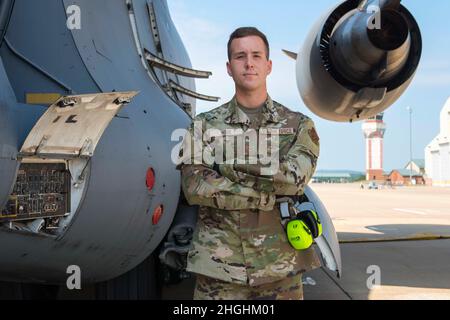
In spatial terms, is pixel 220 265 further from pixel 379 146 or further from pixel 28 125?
pixel 379 146

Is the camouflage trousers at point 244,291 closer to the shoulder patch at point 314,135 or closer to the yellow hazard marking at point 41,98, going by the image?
the shoulder patch at point 314,135

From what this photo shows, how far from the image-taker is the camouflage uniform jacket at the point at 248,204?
2.10 meters

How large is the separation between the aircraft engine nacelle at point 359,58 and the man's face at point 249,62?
3.02 metres

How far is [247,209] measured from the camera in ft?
7.29

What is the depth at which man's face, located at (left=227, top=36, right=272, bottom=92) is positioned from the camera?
2.16 m

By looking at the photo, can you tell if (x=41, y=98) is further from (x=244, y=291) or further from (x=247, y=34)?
(x=244, y=291)

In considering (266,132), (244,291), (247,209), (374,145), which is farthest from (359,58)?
(374,145)

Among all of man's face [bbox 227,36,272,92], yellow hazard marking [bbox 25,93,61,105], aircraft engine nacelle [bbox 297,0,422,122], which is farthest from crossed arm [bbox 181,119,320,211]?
aircraft engine nacelle [bbox 297,0,422,122]

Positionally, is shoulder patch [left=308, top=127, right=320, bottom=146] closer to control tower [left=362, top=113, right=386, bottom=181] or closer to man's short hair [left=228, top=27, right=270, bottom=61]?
man's short hair [left=228, top=27, right=270, bottom=61]

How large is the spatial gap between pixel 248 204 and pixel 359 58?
3.52 m

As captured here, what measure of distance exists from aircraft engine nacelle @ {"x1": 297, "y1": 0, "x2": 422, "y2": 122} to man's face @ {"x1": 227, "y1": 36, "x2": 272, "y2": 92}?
302 centimetres

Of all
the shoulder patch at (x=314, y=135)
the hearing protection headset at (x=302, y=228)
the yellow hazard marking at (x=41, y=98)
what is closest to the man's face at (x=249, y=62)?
the shoulder patch at (x=314, y=135)

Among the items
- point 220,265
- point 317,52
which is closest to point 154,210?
point 220,265
